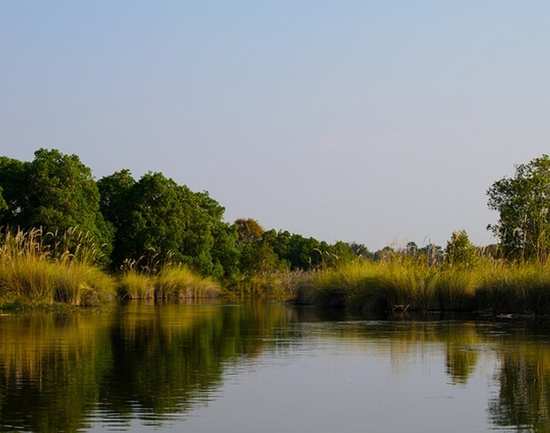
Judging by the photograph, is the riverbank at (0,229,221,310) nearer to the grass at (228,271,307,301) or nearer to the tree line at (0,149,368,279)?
the tree line at (0,149,368,279)

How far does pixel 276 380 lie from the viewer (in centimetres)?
1368

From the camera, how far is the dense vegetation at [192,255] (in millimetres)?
32562

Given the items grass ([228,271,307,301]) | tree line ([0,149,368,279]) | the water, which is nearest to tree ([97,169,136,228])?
tree line ([0,149,368,279])

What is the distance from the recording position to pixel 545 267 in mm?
28781

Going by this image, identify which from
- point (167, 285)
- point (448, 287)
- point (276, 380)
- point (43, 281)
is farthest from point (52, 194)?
point (276, 380)

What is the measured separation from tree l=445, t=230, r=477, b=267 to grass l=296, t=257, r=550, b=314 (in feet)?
5.36

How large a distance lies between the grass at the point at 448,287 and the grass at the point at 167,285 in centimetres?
1525

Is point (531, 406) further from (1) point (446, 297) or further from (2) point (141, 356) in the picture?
(1) point (446, 297)

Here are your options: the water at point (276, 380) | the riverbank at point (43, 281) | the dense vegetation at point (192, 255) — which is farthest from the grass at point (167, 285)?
the water at point (276, 380)

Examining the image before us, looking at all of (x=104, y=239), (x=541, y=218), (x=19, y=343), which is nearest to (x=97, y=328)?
(x=19, y=343)

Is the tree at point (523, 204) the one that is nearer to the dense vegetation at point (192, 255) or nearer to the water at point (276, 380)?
the dense vegetation at point (192, 255)

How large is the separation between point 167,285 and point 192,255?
11.5 m

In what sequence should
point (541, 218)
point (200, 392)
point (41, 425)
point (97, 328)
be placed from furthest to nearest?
point (541, 218), point (97, 328), point (200, 392), point (41, 425)

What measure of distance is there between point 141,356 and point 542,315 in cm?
1530
